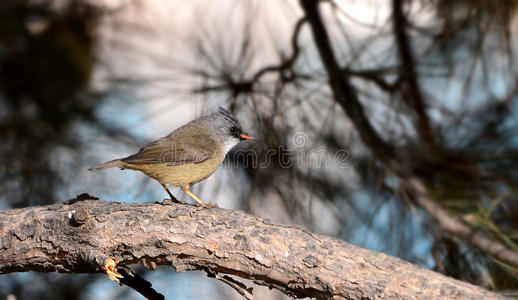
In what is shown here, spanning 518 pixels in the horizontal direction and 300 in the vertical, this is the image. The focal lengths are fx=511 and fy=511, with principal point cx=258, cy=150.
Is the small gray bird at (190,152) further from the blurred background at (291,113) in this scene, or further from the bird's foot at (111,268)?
the bird's foot at (111,268)

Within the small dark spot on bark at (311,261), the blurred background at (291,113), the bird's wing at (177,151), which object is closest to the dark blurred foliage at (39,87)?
the blurred background at (291,113)

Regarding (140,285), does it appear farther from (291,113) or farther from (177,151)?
(291,113)

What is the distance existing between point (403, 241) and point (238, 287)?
1.29 meters

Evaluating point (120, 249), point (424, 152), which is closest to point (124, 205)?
point (120, 249)

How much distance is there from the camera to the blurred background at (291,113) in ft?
8.59

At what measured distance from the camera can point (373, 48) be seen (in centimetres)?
288

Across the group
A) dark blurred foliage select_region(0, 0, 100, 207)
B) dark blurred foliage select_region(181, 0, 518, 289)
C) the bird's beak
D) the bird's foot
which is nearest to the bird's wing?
the bird's beak

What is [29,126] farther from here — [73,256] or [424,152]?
[424,152]

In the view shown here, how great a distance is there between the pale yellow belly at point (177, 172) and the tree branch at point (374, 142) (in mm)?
828

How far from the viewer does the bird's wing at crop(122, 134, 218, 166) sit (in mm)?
2296

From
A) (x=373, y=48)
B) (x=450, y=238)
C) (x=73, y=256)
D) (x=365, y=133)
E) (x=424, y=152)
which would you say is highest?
(x=373, y=48)

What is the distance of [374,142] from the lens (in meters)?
2.80

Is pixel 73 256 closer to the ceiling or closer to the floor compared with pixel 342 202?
closer to the floor

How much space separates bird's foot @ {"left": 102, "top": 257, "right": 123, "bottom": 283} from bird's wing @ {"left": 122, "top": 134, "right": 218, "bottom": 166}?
0.51 meters
